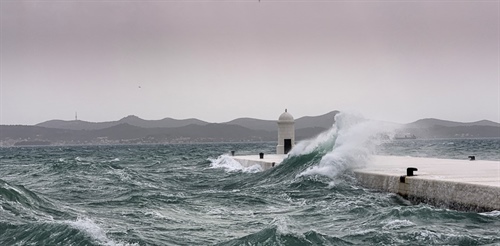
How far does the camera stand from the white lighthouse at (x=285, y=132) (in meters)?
28.4

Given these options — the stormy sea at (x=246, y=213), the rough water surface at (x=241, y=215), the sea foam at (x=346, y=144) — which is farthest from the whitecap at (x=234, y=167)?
the rough water surface at (x=241, y=215)

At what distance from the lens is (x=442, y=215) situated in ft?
33.1

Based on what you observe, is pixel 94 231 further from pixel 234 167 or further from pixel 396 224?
pixel 234 167

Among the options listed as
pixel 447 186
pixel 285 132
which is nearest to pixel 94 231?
pixel 447 186

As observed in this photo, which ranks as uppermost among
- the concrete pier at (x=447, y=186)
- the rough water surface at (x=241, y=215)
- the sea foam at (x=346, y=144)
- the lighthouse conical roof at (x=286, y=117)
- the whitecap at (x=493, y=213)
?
the lighthouse conical roof at (x=286, y=117)

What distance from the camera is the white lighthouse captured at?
93.2 feet

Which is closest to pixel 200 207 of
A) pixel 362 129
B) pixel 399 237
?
pixel 399 237

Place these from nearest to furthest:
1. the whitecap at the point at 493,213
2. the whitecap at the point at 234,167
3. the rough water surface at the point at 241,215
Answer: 1. the rough water surface at the point at 241,215
2. the whitecap at the point at 493,213
3. the whitecap at the point at 234,167

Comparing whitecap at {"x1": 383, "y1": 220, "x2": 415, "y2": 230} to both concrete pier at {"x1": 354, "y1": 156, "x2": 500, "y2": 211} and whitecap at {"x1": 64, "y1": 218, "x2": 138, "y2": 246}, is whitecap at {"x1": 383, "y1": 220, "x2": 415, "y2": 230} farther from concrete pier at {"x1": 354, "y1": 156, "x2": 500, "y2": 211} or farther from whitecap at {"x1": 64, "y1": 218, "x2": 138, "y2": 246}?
whitecap at {"x1": 64, "y1": 218, "x2": 138, "y2": 246}

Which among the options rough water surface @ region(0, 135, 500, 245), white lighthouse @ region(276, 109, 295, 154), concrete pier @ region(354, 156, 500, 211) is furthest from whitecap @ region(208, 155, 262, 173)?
concrete pier @ region(354, 156, 500, 211)

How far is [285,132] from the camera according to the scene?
2867 centimetres

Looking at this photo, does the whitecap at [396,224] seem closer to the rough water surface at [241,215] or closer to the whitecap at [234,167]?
the rough water surface at [241,215]

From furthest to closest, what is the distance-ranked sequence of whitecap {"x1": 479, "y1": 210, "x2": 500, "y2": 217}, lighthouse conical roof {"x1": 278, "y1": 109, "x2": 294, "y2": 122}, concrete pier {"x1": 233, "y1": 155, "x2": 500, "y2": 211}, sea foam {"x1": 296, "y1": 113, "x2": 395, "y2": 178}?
1. lighthouse conical roof {"x1": 278, "y1": 109, "x2": 294, "y2": 122}
2. sea foam {"x1": 296, "y1": 113, "x2": 395, "y2": 178}
3. concrete pier {"x1": 233, "y1": 155, "x2": 500, "y2": 211}
4. whitecap {"x1": 479, "y1": 210, "x2": 500, "y2": 217}

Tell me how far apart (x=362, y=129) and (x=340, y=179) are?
4397 mm
